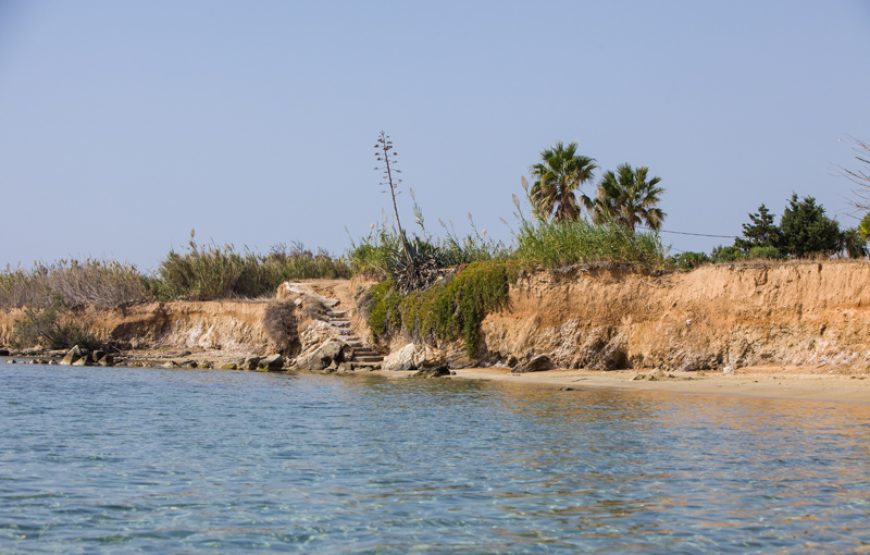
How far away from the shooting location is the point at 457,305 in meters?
31.8

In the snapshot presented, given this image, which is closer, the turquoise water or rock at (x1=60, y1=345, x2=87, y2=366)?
the turquoise water

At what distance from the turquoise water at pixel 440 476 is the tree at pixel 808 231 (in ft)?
96.9

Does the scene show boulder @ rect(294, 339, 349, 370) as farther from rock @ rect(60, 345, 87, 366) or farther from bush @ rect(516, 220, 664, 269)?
rock @ rect(60, 345, 87, 366)

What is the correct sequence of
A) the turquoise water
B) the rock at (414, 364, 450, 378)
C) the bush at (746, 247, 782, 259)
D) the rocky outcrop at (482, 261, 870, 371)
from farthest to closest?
the bush at (746, 247, 782, 259)
the rock at (414, 364, 450, 378)
the rocky outcrop at (482, 261, 870, 371)
the turquoise water

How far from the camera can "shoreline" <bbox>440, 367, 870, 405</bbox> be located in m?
21.1

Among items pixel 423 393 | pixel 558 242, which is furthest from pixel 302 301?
pixel 423 393

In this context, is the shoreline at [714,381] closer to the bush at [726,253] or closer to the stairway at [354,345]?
the stairway at [354,345]

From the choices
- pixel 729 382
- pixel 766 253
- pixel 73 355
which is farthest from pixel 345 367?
pixel 766 253

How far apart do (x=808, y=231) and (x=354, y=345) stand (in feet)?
83.0

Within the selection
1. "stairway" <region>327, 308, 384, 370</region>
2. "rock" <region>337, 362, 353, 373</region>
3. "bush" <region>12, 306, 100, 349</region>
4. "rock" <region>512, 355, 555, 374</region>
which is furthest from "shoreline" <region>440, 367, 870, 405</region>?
"bush" <region>12, 306, 100, 349</region>

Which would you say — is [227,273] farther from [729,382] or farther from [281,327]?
[729,382]

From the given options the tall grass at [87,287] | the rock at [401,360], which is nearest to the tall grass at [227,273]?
the tall grass at [87,287]

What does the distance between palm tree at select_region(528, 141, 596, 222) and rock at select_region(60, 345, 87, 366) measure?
1928cm

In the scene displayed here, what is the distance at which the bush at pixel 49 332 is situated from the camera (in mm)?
42250
